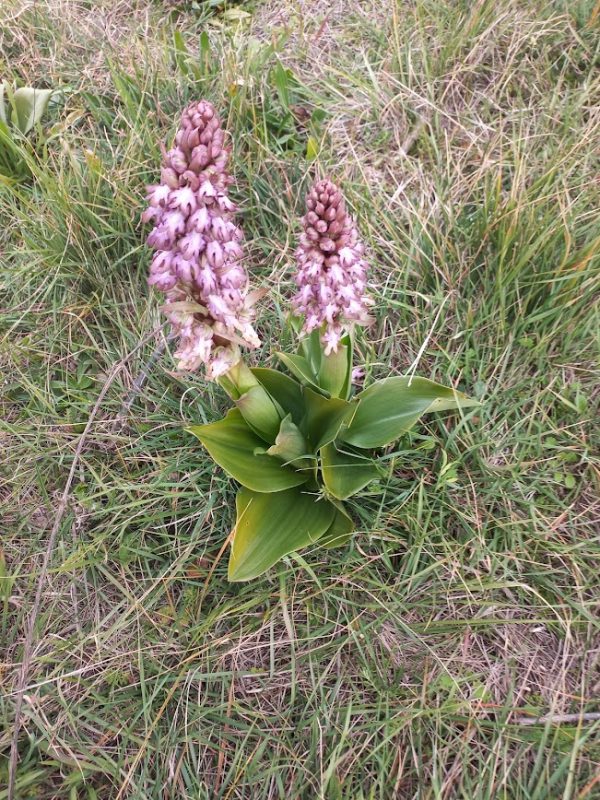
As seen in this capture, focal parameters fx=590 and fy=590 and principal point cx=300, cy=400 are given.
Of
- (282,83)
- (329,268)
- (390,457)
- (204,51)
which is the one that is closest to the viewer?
(329,268)

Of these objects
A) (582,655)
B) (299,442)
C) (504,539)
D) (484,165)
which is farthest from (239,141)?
(582,655)

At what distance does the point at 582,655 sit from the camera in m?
1.90

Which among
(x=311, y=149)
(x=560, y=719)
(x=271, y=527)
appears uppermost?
(x=311, y=149)

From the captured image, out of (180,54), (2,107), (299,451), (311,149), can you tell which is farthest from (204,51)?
(299,451)

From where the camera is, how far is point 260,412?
1926 mm

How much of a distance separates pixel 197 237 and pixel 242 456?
80 cm

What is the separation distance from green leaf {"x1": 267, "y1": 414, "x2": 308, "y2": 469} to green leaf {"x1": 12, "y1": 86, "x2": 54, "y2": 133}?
7.72 feet

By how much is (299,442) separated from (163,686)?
0.92m

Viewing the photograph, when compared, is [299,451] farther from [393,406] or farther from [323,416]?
[393,406]

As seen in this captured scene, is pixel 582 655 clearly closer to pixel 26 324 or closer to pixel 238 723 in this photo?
pixel 238 723

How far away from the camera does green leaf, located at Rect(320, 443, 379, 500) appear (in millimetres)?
1880

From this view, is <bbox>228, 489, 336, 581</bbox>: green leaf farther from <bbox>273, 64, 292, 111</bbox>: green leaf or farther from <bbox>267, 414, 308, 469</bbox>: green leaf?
<bbox>273, 64, 292, 111</bbox>: green leaf

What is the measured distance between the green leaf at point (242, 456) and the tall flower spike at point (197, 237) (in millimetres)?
356

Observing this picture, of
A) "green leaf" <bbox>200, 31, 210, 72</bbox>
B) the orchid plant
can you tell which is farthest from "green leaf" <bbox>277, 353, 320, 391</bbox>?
"green leaf" <bbox>200, 31, 210, 72</bbox>
